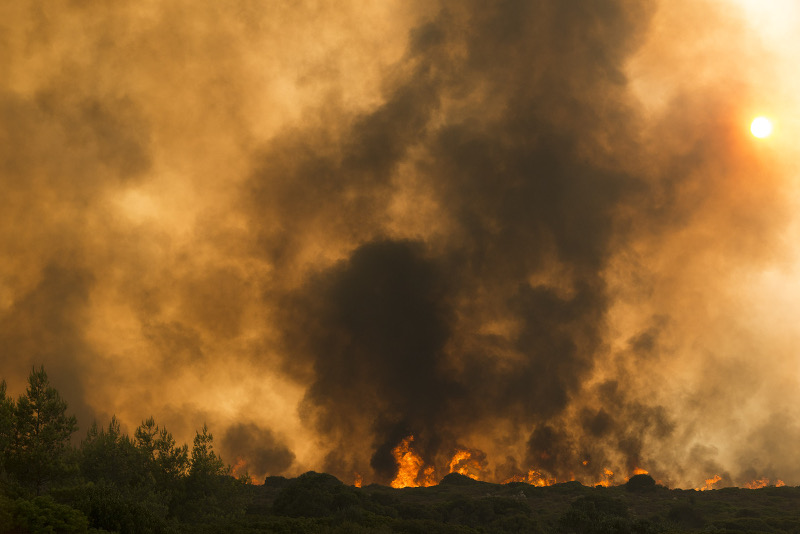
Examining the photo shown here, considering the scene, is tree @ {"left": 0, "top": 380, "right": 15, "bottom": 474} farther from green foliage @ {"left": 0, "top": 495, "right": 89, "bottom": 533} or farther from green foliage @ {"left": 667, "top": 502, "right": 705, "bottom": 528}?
green foliage @ {"left": 667, "top": 502, "right": 705, "bottom": 528}

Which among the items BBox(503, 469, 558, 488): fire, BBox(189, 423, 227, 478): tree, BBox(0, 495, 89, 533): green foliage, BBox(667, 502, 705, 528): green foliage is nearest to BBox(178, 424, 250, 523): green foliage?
BBox(189, 423, 227, 478): tree

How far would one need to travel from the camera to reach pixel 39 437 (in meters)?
37.9

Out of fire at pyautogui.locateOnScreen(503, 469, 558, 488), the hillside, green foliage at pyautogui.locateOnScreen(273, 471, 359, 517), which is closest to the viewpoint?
the hillside

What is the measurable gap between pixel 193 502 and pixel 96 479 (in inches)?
301

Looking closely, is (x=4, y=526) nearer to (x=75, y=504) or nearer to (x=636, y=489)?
(x=75, y=504)

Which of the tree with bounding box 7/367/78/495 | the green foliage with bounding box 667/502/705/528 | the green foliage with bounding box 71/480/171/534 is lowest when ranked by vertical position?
the green foliage with bounding box 667/502/705/528

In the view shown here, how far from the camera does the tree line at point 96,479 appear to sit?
1008 inches

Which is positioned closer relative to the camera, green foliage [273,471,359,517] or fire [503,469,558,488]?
green foliage [273,471,359,517]

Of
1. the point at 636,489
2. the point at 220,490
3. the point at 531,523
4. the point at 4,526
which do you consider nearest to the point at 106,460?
the point at 220,490

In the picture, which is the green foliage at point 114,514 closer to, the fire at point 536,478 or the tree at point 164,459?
the tree at point 164,459

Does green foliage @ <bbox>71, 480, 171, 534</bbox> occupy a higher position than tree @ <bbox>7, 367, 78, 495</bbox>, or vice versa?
tree @ <bbox>7, 367, 78, 495</bbox>

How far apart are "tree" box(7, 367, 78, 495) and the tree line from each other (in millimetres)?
58

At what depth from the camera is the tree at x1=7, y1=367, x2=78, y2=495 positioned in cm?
3675

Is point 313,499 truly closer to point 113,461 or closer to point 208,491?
point 208,491
